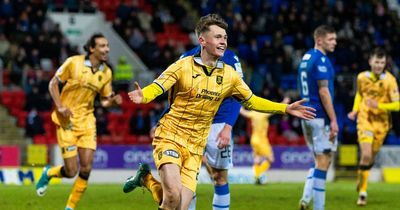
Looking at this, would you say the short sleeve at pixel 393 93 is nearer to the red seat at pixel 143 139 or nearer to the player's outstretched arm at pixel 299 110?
the player's outstretched arm at pixel 299 110

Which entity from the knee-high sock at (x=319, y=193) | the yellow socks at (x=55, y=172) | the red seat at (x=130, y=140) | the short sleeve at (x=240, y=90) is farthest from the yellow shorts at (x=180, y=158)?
the red seat at (x=130, y=140)

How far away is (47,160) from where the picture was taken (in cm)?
2247

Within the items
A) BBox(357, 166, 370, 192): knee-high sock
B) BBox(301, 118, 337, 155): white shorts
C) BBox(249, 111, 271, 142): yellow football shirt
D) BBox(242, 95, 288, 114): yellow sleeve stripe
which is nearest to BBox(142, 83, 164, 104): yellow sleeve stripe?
BBox(242, 95, 288, 114): yellow sleeve stripe

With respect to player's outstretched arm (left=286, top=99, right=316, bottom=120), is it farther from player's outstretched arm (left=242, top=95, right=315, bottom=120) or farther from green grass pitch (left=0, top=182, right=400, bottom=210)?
green grass pitch (left=0, top=182, right=400, bottom=210)

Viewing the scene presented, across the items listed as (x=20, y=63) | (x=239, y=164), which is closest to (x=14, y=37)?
(x=20, y=63)

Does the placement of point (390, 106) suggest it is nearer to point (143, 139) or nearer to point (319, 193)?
point (319, 193)

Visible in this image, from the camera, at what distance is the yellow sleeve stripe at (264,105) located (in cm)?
889

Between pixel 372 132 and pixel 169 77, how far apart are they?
284 inches

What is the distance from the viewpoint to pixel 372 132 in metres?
14.9

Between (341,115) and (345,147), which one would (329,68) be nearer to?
(345,147)

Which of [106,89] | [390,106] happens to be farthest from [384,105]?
[106,89]

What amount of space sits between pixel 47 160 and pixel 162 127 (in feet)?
46.3

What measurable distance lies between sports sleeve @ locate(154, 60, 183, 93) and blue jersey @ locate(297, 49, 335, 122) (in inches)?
145

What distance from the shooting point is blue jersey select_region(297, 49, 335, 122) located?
1191 centimetres
